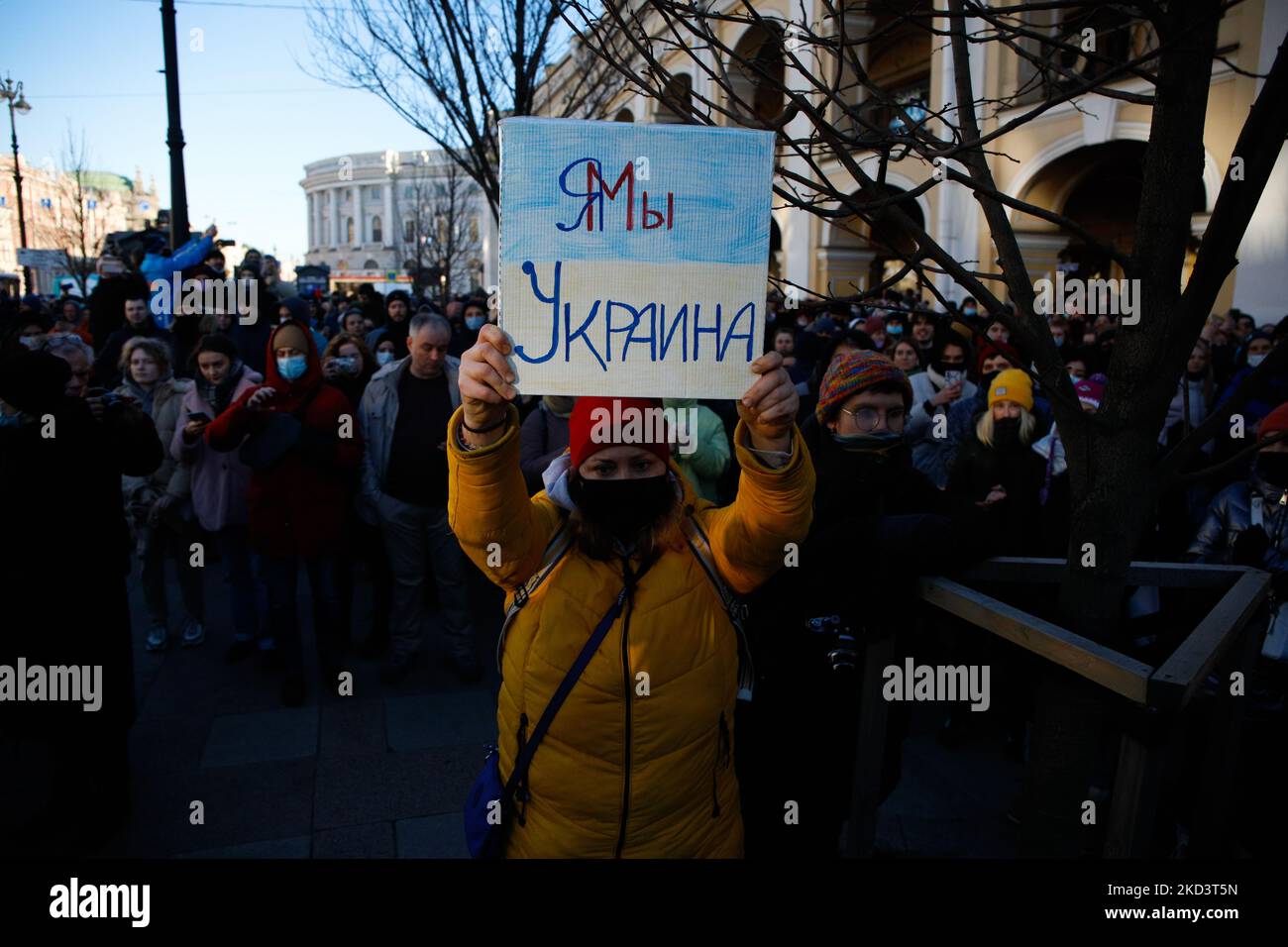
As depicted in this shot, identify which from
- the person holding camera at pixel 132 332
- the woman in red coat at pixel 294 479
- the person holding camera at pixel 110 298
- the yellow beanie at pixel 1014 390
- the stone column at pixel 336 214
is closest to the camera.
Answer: the yellow beanie at pixel 1014 390

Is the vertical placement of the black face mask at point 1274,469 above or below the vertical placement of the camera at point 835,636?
above

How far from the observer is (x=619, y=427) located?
202cm

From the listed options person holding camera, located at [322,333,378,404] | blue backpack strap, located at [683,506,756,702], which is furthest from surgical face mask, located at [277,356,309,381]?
blue backpack strap, located at [683,506,756,702]

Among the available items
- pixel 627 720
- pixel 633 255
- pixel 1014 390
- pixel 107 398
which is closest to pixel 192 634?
pixel 107 398

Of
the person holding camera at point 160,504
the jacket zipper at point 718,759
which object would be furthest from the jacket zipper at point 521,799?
the person holding camera at point 160,504

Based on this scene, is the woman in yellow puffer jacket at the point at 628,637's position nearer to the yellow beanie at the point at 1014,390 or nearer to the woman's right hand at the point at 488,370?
the woman's right hand at the point at 488,370

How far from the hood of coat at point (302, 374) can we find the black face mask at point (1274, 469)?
4.71m

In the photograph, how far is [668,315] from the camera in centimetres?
169

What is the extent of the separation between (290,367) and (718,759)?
146 inches

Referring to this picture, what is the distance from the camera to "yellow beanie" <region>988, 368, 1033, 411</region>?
Result: 14.6 ft

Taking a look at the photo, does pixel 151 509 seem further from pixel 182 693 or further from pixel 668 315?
pixel 668 315

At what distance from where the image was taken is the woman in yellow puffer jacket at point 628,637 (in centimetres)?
194

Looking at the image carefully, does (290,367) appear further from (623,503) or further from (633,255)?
(633,255)

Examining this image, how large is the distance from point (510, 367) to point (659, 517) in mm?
626
